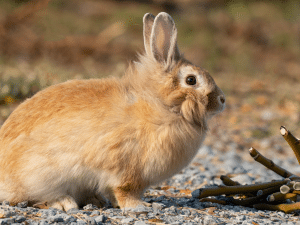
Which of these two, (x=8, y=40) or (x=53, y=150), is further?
(x=8, y=40)

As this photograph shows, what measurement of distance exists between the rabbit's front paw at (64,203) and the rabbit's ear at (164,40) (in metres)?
1.44

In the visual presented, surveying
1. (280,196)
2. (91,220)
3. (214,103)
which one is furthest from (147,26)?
(280,196)

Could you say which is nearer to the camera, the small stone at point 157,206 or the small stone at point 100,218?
the small stone at point 100,218

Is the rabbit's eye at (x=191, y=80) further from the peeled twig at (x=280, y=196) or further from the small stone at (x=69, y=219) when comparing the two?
the small stone at (x=69, y=219)

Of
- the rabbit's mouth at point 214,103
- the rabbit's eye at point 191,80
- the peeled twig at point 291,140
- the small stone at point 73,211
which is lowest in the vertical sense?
the small stone at point 73,211

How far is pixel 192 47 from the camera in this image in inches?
534

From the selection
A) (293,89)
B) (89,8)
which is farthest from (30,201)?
(89,8)

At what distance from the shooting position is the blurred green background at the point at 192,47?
24.1 feet

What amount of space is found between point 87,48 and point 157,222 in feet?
32.5

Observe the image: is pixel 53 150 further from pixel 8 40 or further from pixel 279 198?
pixel 8 40

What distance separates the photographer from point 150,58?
11.1ft

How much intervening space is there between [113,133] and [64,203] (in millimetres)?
759

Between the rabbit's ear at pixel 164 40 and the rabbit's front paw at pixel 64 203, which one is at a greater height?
the rabbit's ear at pixel 164 40

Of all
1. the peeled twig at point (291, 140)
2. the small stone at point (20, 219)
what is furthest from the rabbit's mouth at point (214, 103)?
the small stone at point (20, 219)
